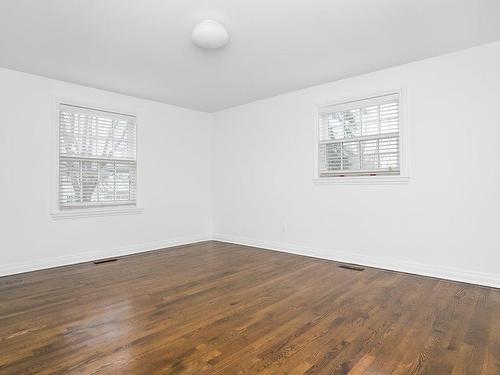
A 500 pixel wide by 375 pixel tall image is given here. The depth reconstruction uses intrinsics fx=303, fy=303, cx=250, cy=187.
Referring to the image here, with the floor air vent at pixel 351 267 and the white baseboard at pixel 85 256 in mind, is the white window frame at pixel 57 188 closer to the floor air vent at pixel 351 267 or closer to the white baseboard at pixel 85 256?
the white baseboard at pixel 85 256

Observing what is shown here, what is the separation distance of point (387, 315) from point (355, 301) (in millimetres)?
330

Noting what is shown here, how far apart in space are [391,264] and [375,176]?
1089mm

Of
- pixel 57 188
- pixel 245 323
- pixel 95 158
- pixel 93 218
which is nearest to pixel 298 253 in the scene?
pixel 245 323

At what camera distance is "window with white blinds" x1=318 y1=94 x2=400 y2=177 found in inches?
148

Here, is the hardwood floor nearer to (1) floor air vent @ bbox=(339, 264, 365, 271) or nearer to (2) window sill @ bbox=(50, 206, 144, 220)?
(1) floor air vent @ bbox=(339, 264, 365, 271)

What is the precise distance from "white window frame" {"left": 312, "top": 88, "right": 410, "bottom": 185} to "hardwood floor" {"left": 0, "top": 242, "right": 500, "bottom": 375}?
1.11 metres

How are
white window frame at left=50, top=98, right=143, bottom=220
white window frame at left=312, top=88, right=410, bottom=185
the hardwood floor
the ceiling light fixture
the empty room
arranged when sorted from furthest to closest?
1. white window frame at left=50, top=98, right=143, bottom=220
2. white window frame at left=312, top=88, right=410, bottom=185
3. the ceiling light fixture
4. the empty room
5. the hardwood floor

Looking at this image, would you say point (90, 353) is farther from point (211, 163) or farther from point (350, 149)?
point (211, 163)

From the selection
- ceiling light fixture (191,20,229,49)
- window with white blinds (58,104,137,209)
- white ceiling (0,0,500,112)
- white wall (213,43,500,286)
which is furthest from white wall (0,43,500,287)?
ceiling light fixture (191,20,229,49)

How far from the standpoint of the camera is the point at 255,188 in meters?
5.22

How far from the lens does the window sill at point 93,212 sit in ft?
13.1

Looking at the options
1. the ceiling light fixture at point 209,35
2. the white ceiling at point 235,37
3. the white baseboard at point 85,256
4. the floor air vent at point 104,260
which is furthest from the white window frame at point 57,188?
the ceiling light fixture at point 209,35

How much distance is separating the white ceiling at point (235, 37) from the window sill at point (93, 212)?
1.75 meters

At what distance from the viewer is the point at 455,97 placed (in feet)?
10.7
